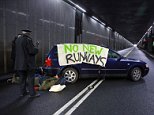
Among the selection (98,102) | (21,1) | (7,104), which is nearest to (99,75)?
(98,102)

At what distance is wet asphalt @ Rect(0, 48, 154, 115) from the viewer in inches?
235

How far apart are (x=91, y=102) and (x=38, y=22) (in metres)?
10.1

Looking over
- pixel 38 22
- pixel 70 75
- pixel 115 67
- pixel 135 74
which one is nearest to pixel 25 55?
pixel 70 75

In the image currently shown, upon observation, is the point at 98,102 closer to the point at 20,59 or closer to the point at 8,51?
the point at 20,59

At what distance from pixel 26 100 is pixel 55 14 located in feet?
42.3

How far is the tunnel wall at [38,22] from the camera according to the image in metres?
11.8

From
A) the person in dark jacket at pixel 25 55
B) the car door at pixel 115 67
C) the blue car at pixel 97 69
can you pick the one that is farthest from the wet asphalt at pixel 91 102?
the car door at pixel 115 67

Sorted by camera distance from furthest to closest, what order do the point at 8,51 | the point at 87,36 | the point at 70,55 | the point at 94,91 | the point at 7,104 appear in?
the point at 87,36 < the point at 8,51 < the point at 70,55 < the point at 94,91 < the point at 7,104

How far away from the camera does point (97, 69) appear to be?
1083 cm

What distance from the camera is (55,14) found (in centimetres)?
1922

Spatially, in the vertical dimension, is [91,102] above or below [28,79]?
below

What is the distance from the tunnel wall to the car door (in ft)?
15.5

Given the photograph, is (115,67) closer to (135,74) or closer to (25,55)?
(135,74)

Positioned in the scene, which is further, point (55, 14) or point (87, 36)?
point (87, 36)
